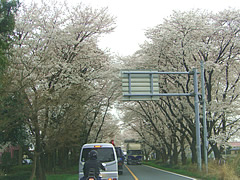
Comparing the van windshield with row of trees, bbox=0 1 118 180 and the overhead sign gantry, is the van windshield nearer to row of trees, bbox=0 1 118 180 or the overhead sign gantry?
row of trees, bbox=0 1 118 180

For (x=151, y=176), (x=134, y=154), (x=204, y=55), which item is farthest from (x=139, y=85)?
(x=134, y=154)

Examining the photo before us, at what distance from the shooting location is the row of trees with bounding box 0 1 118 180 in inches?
571

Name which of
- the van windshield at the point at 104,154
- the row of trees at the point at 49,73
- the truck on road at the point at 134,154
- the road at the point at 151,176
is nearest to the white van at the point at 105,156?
the van windshield at the point at 104,154

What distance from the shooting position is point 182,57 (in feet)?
76.9

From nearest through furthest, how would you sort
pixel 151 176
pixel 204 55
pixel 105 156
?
pixel 105 156 → pixel 151 176 → pixel 204 55

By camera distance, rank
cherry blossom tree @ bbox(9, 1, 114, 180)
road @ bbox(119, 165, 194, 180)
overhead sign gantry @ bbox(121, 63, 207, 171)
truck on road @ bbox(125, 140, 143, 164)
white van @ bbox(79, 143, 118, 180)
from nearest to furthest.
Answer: white van @ bbox(79, 143, 118, 180)
cherry blossom tree @ bbox(9, 1, 114, 180)
overhead sign gantry @ bbox(121, 63, 207, 171)
road @ bbox(119, 165, 194, 180)
truck on road @ bbox(125, 140, 143, 164)

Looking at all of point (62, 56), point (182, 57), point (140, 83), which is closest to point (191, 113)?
point (182, 57)

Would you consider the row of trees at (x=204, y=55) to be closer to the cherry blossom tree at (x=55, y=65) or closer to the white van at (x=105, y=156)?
the cherry blossom tree at (x=55, y=65)

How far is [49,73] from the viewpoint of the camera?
18.3m

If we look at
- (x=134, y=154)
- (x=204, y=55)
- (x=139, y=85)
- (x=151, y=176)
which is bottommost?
(x=134, y=154)

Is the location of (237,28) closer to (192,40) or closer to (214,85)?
(192,40)

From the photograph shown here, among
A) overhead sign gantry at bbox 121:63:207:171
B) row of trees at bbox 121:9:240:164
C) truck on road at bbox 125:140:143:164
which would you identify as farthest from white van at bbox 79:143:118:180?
truck on road at bbox 125:140:143:164

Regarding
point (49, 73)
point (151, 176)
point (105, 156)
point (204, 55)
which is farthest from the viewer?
point (204, 55)

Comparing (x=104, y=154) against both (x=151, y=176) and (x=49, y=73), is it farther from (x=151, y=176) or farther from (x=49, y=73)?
(x=151, y=176)
